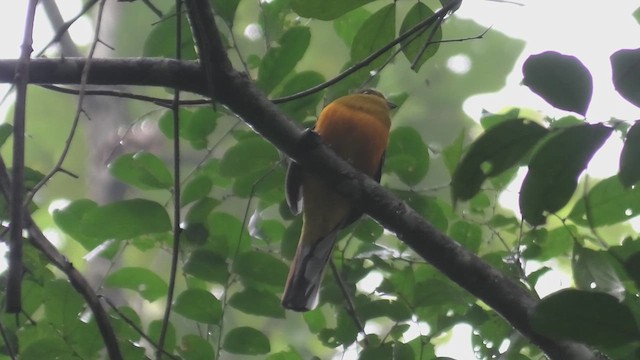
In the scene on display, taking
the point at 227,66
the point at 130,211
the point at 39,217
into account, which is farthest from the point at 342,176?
the point at 39,217

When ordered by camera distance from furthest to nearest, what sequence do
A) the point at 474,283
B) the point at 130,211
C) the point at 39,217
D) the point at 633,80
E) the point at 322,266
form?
the point at 39,217
the point at 322,266
the point at 130,211
the point at 474,283
the point at 633,80

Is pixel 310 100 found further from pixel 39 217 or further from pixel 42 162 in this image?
pixel 42 162

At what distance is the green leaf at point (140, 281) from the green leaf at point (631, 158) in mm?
1462

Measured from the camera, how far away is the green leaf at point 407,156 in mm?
2246

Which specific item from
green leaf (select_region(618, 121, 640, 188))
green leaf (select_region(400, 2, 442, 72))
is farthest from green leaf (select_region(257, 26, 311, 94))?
green leaf (select_region(618, 121, 640, 188))

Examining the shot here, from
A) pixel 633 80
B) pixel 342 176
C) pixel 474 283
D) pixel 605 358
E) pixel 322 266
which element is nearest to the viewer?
pixel 633 80

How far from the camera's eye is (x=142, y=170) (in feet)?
7.03

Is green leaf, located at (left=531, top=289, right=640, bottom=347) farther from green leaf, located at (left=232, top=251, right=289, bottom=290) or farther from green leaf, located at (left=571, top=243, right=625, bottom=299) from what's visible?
green leaf, located at (left=232, top=251, right=289, bottom=290)

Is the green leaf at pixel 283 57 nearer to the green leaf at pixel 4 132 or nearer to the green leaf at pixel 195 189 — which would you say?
the green leaf at pixel 195 189

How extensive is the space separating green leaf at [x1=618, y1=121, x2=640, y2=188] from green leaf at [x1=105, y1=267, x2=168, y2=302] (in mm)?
1462

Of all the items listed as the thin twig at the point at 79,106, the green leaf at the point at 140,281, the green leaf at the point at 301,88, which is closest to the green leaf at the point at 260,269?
the green leaf at the point at 140,281

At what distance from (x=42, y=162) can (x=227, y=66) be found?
2.23 metres

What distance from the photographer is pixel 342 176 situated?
1.84 meters

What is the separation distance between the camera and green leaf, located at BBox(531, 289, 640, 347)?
101 centimetres
